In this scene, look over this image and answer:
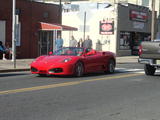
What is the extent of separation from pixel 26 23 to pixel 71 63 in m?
13.8

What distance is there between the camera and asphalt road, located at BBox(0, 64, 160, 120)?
7.73 m

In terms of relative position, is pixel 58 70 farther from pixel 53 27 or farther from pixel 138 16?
pixel 138 16

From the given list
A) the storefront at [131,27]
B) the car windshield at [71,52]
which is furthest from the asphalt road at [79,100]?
the storefront at [131,27]

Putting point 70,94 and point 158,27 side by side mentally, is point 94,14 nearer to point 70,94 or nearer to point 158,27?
point 158,27

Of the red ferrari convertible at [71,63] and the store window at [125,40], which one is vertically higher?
the store window at [125,40]

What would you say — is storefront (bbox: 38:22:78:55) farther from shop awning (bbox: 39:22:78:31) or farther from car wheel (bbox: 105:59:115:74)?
car wheel (bbox: 105:59:115:74)

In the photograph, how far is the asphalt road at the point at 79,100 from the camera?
25.3 feet

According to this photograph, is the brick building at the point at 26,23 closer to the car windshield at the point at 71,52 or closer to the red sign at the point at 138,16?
the red sign at the point at 138,16

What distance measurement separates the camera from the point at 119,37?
34844mm

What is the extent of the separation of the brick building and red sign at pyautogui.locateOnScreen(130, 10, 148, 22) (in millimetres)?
9693

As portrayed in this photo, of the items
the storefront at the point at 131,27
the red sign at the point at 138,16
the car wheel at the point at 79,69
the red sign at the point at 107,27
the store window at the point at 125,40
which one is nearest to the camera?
the car wheel at the point at 79,69

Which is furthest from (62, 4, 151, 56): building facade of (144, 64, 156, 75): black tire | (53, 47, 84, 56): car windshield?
(53, 47, 84, 56): car windshield

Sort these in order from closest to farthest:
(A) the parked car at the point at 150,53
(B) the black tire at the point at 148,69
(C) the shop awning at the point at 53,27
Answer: (A) the parked car at the point at 150,53 < (B) the black tire at the point at 148,69 < (C) the shop awning at the point at 53,27

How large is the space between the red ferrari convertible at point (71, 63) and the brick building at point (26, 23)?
11.2 m
